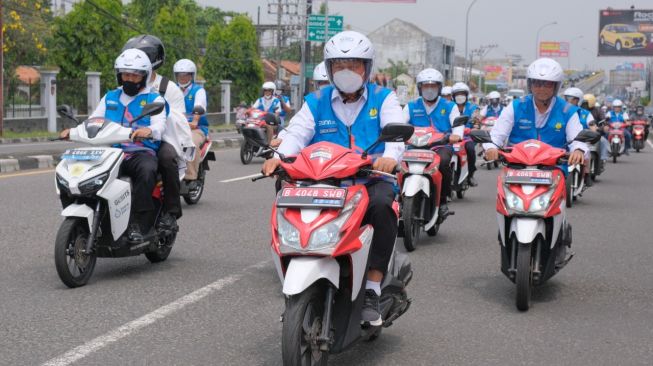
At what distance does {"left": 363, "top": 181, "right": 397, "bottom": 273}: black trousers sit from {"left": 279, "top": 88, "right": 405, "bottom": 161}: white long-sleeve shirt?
37 centimetres

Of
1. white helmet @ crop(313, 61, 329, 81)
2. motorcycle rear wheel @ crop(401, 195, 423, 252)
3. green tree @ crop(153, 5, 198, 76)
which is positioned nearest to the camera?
motorcycle rear wheel @ crop(401, 195, 423, 252)

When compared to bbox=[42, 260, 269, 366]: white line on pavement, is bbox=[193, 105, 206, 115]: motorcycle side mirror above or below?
above

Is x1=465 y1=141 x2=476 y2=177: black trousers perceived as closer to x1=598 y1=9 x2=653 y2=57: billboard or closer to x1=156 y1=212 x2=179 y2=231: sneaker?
x1=156 y1=212 x2=179 y2=231: sneaker

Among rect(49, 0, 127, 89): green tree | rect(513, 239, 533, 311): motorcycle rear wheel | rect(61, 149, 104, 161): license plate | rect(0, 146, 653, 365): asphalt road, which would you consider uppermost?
rect(49, 0, 127, 89): green tree

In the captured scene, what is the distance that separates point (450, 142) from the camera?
10.4m

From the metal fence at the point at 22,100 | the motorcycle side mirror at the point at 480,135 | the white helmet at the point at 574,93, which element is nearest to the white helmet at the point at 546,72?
the motorcycle side mirror at the point at 480,135

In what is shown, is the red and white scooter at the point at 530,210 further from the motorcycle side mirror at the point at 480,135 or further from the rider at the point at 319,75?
the rider at the point at 319,75

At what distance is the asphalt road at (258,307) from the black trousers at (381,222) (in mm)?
589

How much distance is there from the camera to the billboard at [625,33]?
247 ft

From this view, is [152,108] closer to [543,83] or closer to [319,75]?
[543,83]

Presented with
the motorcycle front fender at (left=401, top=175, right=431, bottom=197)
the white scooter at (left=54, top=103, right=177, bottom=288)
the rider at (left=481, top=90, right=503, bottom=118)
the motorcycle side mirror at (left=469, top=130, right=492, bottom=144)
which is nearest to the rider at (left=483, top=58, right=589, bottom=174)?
the motorcycle side mirror at (left=469, top=130, right=492, bottom=144)

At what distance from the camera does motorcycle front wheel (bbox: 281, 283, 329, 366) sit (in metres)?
4.33

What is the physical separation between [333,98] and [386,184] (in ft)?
2.32

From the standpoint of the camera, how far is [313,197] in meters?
4.55
